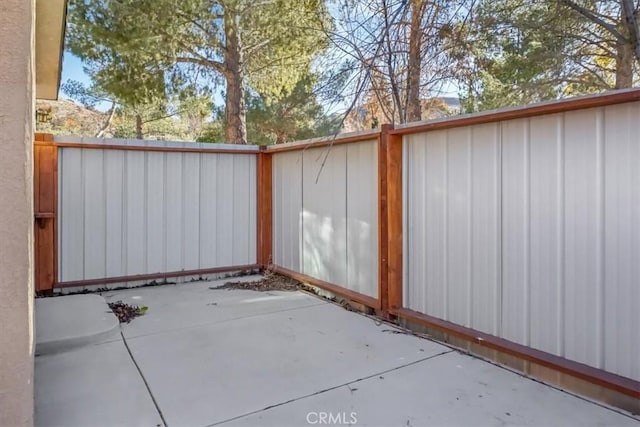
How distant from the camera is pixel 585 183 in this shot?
2641 millimetres

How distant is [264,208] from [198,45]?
3887 mm

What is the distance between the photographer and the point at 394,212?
3969mm

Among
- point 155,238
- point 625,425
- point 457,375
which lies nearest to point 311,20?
point 155,238

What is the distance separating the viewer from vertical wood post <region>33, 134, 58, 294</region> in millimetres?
4820

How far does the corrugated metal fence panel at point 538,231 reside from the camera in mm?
2480

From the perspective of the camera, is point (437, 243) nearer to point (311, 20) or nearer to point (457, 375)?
point (457, 375)

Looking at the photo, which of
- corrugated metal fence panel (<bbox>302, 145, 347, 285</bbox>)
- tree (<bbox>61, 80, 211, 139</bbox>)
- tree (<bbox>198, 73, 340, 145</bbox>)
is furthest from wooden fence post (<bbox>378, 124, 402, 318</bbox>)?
tree (<bbox>61, 80, 211, 139</bbox>)

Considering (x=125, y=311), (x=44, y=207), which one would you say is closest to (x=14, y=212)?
(x=125, y=311)

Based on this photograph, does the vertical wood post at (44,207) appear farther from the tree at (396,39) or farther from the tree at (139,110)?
the tree at (139,110)

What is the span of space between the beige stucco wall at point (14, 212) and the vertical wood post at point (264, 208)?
4363 millimetres

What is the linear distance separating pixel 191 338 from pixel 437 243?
7.39 ft

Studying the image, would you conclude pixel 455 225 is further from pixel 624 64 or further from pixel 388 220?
pixel 624 64

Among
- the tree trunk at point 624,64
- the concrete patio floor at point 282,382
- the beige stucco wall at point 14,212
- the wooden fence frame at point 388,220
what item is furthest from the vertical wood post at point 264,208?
the tree trunk at point 624,64

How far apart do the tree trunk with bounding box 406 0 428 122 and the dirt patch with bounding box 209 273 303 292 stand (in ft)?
9.90
